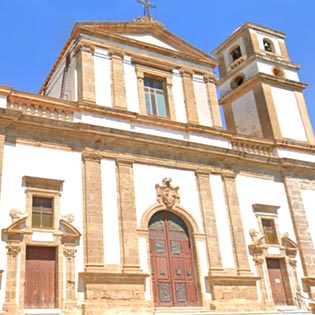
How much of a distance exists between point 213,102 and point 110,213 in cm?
687

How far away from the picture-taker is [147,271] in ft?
46.9

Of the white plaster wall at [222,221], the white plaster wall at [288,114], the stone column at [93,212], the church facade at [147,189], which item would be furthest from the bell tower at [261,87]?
the stone column at [93,212]

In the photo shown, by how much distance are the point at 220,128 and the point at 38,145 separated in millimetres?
7277

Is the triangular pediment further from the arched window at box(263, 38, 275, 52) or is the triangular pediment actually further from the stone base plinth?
the stone base plinth

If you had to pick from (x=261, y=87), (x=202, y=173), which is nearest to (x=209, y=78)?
(x=261, y=87)

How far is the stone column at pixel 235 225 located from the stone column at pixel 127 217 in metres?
3.71

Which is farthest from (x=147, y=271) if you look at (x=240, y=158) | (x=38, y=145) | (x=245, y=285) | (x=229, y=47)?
(x=229, y=47)

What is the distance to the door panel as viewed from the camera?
16.4m

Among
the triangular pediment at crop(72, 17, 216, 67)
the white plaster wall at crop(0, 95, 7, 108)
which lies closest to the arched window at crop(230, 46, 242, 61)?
the triangular pediment at crop(72, 17, 216, 67)

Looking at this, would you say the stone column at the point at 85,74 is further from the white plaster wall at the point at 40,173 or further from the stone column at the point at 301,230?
the stone column at the point at 301,230

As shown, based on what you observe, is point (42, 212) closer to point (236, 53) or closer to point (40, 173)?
point (40, 173)

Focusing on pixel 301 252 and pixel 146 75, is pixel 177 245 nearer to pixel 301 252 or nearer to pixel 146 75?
pixel 301 252

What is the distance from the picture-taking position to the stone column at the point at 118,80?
54.4ft

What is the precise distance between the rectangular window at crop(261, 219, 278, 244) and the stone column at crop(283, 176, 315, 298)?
0.98 m
